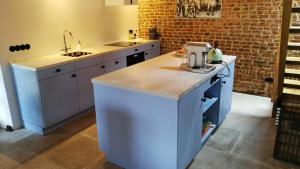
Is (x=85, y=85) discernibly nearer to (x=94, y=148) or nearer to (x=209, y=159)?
(x=94, y=148)

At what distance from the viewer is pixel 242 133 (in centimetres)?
328

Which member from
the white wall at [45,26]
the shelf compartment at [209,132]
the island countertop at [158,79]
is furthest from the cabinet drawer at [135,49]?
the shelf compartment at [209,132]

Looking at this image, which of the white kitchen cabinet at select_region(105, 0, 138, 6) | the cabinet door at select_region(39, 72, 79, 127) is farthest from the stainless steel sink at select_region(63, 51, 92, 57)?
the white kitchen cabinet at select_region(105, 0, 138, 6)

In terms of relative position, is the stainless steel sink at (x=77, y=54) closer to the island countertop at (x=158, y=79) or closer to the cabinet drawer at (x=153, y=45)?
the island countertop at (x=158, y=79)

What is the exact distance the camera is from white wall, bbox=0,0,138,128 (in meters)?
3.26

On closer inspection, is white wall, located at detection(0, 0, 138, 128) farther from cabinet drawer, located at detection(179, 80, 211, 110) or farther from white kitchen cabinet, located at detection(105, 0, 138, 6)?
cabinet drawer, located at detection(179, 80, 211, 110)

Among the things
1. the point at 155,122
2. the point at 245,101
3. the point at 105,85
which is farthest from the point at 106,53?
the point at 245,101

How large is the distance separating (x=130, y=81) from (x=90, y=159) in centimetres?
107

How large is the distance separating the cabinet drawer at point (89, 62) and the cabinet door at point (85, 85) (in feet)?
0.19

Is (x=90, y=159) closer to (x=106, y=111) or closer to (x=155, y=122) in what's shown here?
(x=106, y=111)

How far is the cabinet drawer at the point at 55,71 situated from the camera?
122 inches

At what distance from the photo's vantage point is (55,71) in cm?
326

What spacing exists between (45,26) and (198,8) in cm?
281

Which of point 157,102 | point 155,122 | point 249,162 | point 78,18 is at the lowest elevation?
point 249,162
